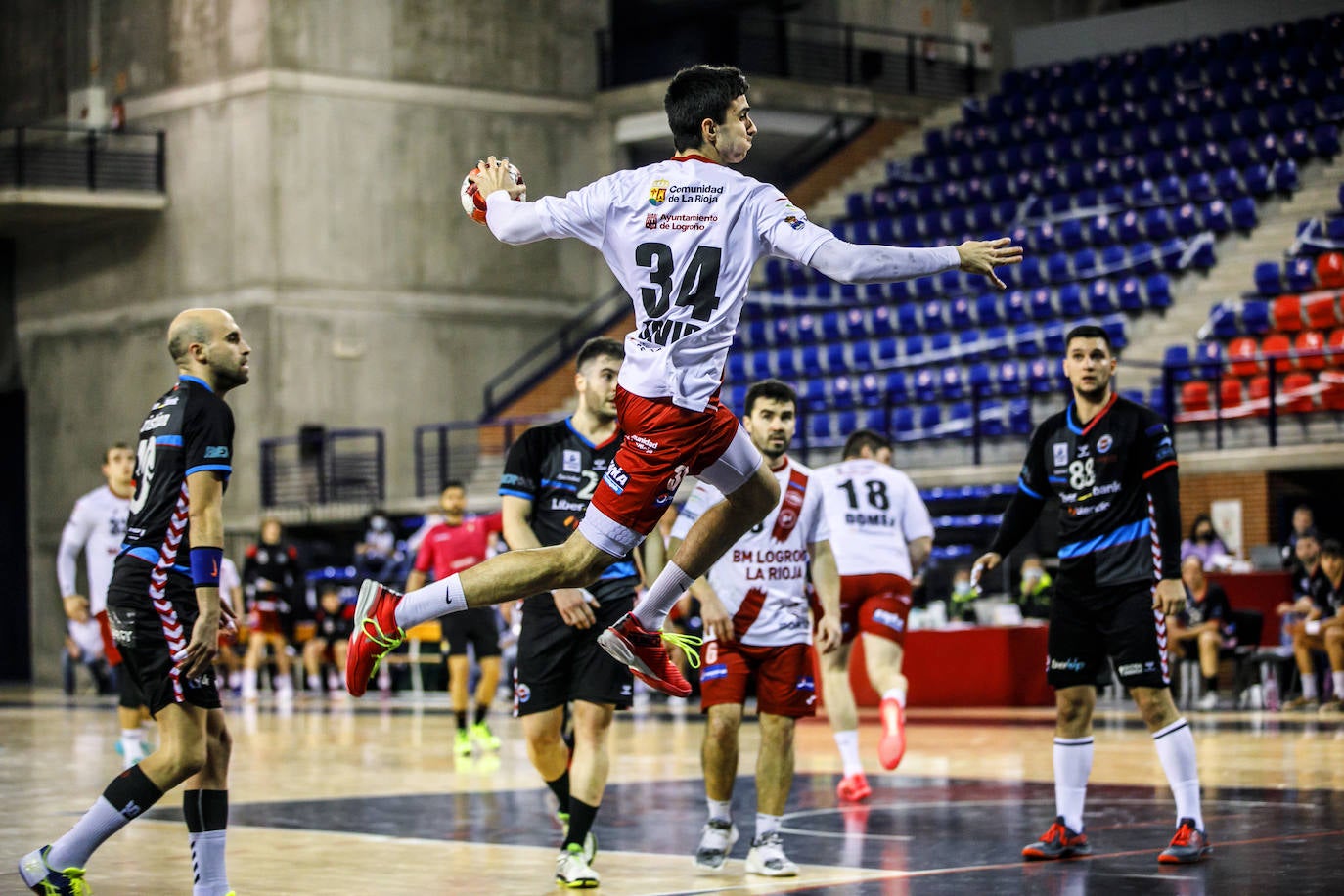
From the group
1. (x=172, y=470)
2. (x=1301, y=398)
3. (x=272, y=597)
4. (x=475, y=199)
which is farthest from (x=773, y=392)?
(x=272, y=597)

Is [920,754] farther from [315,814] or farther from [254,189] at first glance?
[254,189]

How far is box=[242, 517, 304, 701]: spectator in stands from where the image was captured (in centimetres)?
2477

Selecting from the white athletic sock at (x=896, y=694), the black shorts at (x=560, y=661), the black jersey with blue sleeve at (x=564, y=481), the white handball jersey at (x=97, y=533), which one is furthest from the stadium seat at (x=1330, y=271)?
the black shorts at (x=560, y=661)

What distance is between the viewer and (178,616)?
22.6 ft

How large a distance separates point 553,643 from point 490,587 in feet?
5.80

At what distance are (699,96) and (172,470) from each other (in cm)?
237

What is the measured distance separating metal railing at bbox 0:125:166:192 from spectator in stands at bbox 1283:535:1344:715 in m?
21.1

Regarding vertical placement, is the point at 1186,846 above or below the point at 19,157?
below

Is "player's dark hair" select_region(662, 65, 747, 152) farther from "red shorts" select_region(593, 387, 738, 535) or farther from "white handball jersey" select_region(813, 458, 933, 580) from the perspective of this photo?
"white handball jersey" select_region(813, 458, 933, 580)

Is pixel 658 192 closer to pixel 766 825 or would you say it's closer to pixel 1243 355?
pixel 766 825

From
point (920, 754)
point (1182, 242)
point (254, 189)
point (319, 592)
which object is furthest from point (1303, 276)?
point (254, 189)

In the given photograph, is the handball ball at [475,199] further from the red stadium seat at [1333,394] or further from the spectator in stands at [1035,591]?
the red stadium seat at [1333,394]

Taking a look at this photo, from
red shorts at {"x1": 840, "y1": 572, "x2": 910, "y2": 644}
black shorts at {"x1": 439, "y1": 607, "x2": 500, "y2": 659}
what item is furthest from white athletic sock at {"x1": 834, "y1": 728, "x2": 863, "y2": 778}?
black shorts at {"x1": 439, "y1": 607, "x2": 500, "y2": 659}

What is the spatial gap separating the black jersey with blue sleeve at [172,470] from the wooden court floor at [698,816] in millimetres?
1555
